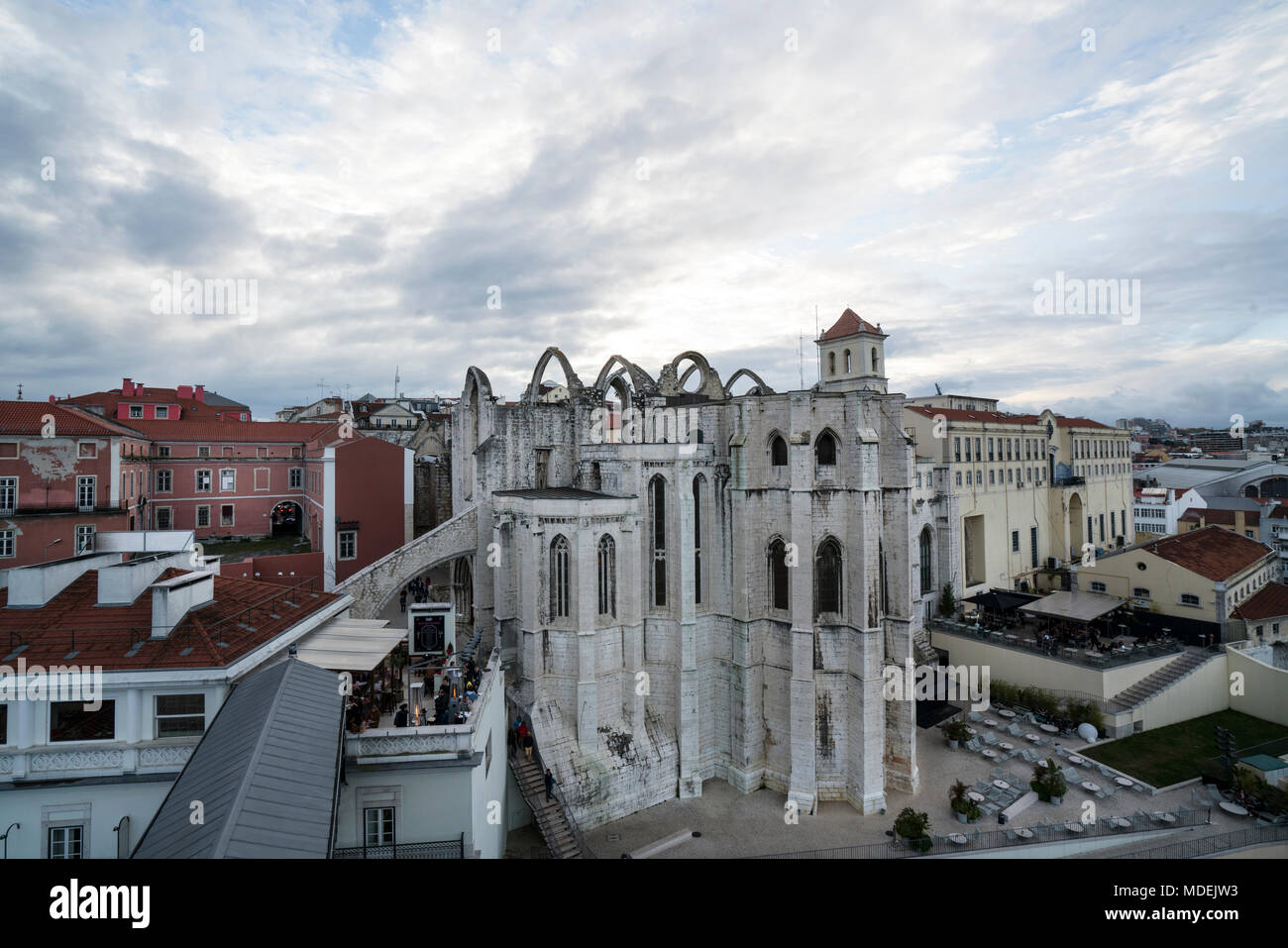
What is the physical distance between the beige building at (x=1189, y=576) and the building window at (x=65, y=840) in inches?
1919

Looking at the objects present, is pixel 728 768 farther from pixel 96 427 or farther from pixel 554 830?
pixel 96 427

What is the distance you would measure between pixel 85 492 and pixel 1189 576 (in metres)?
57.1

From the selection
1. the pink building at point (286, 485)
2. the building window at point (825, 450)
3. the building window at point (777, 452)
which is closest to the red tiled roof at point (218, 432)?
the pink building at point (286, 485)

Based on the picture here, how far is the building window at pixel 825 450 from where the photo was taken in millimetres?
25198

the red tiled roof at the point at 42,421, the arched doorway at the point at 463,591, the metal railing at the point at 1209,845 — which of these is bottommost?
the metal railing at the point at 1209,845

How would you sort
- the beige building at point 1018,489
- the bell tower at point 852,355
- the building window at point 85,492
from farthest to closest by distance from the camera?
the bell tower at point 852,355 → the beige building at point 1018,489 → the building window at point 85,492

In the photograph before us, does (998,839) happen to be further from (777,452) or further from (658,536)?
(658,536)

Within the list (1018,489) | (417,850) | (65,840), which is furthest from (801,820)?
(1018,489)

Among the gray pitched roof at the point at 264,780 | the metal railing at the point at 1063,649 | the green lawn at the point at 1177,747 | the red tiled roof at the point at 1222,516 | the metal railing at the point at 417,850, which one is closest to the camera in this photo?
the gray pitched roof at the point at 264,780

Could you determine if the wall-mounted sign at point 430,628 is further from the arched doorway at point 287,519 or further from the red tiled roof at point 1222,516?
the red tiled roof at point 1222,516

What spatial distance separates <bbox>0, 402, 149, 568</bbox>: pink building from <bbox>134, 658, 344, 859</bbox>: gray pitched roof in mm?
21462

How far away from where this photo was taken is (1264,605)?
36500 mm
